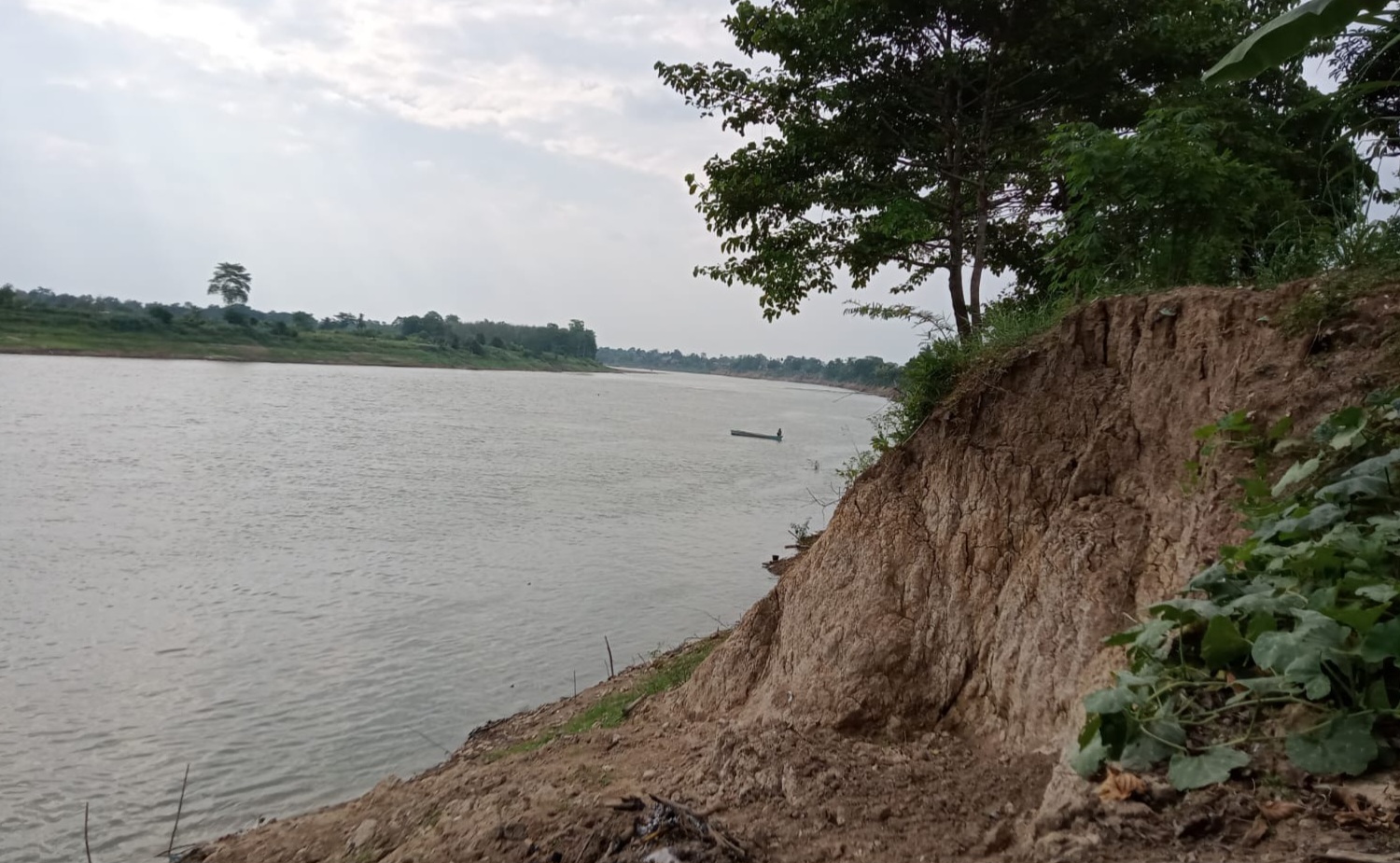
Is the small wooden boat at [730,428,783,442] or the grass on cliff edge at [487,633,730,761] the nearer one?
the grass on cliff edge at [487,633,730,761]

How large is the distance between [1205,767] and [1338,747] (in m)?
0.40

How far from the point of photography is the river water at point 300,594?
972cm

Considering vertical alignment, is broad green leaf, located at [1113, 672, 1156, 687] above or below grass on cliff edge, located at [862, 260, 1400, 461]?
below

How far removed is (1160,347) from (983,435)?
145 cm

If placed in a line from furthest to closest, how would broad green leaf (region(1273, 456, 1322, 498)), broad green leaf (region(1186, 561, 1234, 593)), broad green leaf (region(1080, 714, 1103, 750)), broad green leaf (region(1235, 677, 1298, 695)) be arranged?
broad green leaf (region(1273, 456, 1322, 498)) < broad green leaf (region(1186, 561, 1234, 593)) < broad green leaf (region(1080, 714, 1103, 750)) < broad green leaf (region(1235, 677, 1298, 695))

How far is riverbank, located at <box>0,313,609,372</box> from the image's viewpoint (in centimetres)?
7900

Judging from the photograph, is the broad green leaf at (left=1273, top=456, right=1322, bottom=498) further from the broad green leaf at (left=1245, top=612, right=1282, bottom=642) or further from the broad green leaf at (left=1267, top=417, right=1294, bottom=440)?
the broad green leaf at (left=1245, top=612, right=1282, bottom=642)

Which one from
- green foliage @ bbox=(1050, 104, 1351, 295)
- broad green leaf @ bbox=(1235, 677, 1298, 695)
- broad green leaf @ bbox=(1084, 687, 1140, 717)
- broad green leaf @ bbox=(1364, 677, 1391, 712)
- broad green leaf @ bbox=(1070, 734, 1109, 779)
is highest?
green foliage @ bbox=(1050, 104, 1351, 295)

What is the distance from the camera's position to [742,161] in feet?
34.6

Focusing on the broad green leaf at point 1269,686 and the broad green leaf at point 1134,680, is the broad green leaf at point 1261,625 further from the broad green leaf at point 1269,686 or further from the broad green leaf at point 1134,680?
the broad green leaf at point 1134,680

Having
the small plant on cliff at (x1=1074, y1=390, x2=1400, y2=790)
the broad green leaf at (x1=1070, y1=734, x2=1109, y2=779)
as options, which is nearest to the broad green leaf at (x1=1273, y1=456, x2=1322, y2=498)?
the small plant on cliff at (x1=1074, y1=390, x2=1400, y2=790)

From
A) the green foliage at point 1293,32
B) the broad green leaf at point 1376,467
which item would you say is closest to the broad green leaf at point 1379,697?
the broad green leaf at point 1376,467

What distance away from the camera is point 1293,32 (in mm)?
3779

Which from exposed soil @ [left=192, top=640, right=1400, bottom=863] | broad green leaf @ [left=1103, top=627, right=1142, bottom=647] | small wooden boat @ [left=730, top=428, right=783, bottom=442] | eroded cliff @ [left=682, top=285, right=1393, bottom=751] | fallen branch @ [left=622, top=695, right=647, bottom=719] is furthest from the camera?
small wooden boat @ [left=730, top=428, right=783, bottom=442]
